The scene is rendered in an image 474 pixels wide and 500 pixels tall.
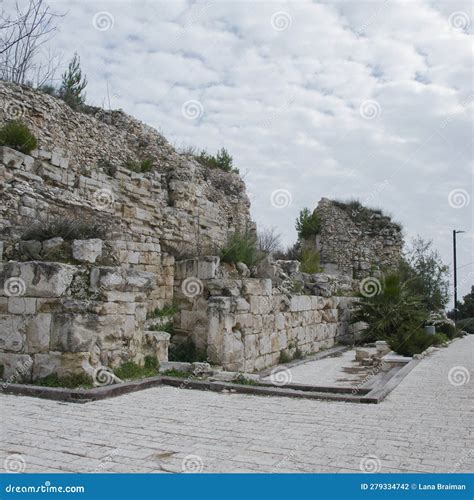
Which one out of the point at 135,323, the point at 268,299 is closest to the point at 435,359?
the point at 268,299

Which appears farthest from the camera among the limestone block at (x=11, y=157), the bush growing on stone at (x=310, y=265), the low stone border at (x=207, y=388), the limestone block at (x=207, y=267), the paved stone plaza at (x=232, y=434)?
the bush growing on stone at (x=310, y=265)

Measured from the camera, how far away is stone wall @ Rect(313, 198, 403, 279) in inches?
969

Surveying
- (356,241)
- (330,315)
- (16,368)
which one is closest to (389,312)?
(330,315)

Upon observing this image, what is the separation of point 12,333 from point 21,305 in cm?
39

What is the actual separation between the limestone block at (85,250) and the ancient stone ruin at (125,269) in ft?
0.06

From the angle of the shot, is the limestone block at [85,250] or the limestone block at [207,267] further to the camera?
the limestone block at [207,267]

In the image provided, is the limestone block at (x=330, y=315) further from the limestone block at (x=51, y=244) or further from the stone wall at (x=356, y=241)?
the stone wall at (x=356, y=241)

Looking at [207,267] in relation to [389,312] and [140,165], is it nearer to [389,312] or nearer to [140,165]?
[140,165]

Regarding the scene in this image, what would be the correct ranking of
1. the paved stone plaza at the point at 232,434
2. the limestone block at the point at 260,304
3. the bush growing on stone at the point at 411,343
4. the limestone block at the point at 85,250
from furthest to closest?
A: the bush growing on stone at the point at 411,343
the limestone block at the point at 260,304
the limestone block at the point at 85,250
the paved stone plaza at the point at 232,434

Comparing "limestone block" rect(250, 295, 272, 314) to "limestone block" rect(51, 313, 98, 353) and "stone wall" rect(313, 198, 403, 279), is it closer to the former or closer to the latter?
"limestone block" rect(51, 313, 98, 353)

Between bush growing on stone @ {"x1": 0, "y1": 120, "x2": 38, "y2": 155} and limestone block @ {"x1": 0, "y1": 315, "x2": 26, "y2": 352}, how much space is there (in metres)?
4.57

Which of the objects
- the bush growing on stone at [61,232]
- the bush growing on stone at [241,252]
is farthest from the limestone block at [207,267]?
the bush growing on stone at [61,232]

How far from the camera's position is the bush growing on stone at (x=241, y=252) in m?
10.5

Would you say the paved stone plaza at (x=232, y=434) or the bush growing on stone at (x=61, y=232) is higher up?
the bush growing on stone at (x=61, y=232)
